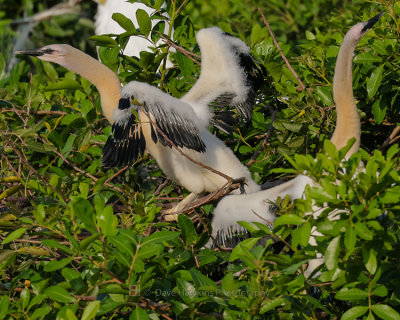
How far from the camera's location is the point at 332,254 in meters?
1.60

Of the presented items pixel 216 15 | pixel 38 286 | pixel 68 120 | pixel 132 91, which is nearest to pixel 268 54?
pixel 132 91

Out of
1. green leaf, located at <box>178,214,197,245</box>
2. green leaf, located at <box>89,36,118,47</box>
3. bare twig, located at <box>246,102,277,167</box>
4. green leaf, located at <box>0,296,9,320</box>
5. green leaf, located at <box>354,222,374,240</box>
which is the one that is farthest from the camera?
green leaf, located at <box>89,36,118,47</box>

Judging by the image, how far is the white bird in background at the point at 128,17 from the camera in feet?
14.4

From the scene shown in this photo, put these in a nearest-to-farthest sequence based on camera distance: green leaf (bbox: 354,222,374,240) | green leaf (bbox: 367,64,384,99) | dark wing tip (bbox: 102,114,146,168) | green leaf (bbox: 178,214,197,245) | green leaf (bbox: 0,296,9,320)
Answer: green leaf (bbox: 354,222,374,240), green leaf (bbox: 0,296,9,320), green leaf (bbox: 178,214,197,245), green leaf (bbox: 367,64,384,99), dark wing tip (bbox: 102,114,146,168)

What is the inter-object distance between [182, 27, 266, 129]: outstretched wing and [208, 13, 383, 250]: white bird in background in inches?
16.9

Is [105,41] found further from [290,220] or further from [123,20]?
[290,220]

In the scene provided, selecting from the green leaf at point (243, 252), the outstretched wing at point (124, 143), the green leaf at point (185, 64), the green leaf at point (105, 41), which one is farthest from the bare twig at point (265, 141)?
the green leaf at point (243, 252)

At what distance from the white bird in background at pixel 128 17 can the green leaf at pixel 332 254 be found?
284cm

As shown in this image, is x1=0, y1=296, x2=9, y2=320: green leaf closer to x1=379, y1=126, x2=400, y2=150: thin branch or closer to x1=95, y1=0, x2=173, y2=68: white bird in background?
x1=379, y1=126, x2=400, y2=150: thin branch

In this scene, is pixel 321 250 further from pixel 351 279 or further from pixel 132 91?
pixel 132 91

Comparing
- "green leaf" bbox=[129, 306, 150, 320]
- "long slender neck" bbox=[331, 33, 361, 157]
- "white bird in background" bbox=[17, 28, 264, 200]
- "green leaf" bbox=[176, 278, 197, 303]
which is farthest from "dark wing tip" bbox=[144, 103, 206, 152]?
"green leaf" bbox=[129, 306, 150, 320]

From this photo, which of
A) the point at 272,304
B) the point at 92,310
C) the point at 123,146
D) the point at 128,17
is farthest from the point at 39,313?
the point at 128,17

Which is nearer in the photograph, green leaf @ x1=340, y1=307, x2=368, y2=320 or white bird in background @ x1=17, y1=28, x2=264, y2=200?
green leaf @ x1=340, y1=307, x2=368, y2=320

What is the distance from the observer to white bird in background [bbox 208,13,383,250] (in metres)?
2.05
